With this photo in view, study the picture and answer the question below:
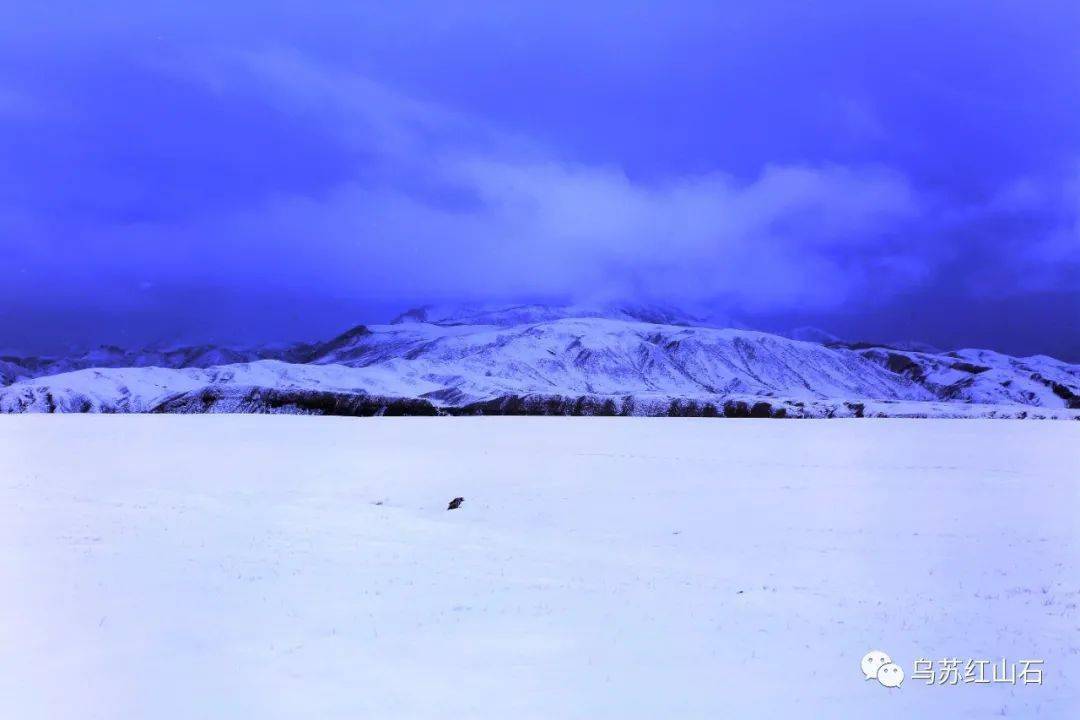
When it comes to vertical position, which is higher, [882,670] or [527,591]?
[882,670]

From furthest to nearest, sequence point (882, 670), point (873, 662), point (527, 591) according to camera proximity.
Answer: point (527, 591) < point (873, 662) < point (882, 670)

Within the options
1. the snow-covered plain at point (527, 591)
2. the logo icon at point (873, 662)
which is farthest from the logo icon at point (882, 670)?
the snow-covered plain at point (527, 591)

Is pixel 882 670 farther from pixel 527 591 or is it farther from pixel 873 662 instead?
pixel 527 591

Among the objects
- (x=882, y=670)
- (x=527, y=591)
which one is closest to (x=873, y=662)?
(x=882, y=670)

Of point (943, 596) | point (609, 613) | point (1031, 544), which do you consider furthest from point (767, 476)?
point (609, 613)

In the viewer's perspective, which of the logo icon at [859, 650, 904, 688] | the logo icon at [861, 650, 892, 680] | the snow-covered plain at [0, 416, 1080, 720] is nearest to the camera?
the snow-covered plain at [0, 416, 1080, 720]

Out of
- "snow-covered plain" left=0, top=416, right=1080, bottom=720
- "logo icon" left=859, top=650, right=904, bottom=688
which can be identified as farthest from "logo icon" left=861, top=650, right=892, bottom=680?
"snow-covered plain" left=0, top=416, right=1080, bottom=720

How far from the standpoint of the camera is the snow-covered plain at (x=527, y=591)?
496 inches

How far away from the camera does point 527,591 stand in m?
19.0

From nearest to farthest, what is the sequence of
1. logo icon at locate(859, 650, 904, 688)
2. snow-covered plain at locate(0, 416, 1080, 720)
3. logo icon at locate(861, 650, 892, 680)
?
snow-covered plain at locate(0, 416, 1080, 720) < logo icon at locate(859, 650, 904, 688) < logo icon at locate(861, 650, 892, 680)

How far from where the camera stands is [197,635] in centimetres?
1543

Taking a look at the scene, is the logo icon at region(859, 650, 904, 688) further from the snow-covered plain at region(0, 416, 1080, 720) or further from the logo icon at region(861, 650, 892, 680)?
the snow-covered plain at region(0, 416, 1080, 720)

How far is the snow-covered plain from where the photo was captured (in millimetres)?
12586

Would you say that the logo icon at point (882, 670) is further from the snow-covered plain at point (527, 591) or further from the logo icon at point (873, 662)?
the snow-covered plain at point (527, 591)
